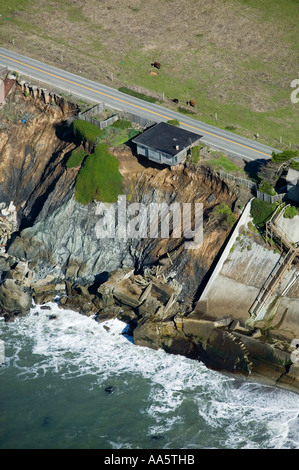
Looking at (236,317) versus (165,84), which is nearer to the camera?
(236,317)

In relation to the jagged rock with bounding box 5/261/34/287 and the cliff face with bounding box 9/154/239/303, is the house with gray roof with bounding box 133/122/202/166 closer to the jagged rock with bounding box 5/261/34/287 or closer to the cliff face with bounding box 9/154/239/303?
the cliff face with bounding box 9/154/239/303

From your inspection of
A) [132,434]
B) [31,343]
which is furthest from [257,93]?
[132,434]

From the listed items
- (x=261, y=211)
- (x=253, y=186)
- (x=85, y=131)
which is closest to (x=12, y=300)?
(x=85, y=131)

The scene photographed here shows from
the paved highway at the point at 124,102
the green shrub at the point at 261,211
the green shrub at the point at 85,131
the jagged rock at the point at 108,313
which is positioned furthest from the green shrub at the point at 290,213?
the green shrub at the point at 85,131

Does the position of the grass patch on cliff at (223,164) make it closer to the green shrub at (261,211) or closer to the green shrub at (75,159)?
the green shrub at (261,211)
